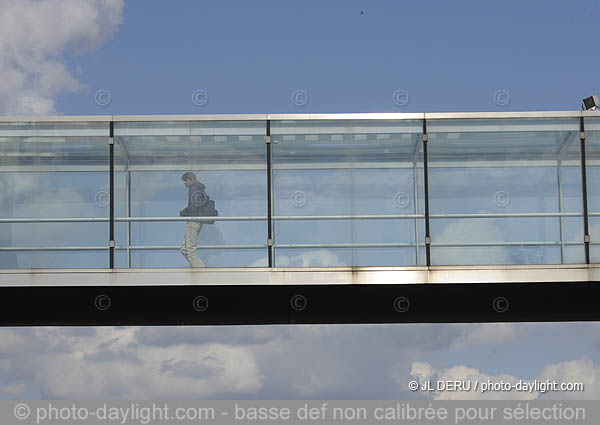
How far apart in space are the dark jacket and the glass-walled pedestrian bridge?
137 millimetres

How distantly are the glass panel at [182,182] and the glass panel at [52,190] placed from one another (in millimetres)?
380

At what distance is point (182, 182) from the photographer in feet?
63.2

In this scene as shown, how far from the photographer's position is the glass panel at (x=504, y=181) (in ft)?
62.4

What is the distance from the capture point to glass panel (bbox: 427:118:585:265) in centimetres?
1903

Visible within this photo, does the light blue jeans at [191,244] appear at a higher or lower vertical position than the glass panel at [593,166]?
lower

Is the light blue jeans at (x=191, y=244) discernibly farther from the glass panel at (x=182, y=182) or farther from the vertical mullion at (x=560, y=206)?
the vertical mullion at (x=560, y=206)

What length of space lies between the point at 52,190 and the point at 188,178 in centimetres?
228

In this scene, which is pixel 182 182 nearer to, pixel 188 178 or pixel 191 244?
pixel 188 178

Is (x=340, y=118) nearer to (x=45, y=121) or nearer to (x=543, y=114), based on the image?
(x=543, y=114)

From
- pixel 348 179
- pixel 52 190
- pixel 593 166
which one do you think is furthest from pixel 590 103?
pixel 52 190

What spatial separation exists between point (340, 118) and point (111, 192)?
4.01 metres

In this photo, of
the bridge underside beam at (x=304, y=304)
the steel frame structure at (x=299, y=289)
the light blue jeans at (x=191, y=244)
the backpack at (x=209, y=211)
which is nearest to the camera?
the steel frame structure at (x=299, y=289)

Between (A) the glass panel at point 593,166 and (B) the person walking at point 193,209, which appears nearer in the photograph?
(B) the person walking at point 193,209

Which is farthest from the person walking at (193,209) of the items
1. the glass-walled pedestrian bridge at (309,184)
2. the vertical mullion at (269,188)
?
the vertical mullion at (269,188)
